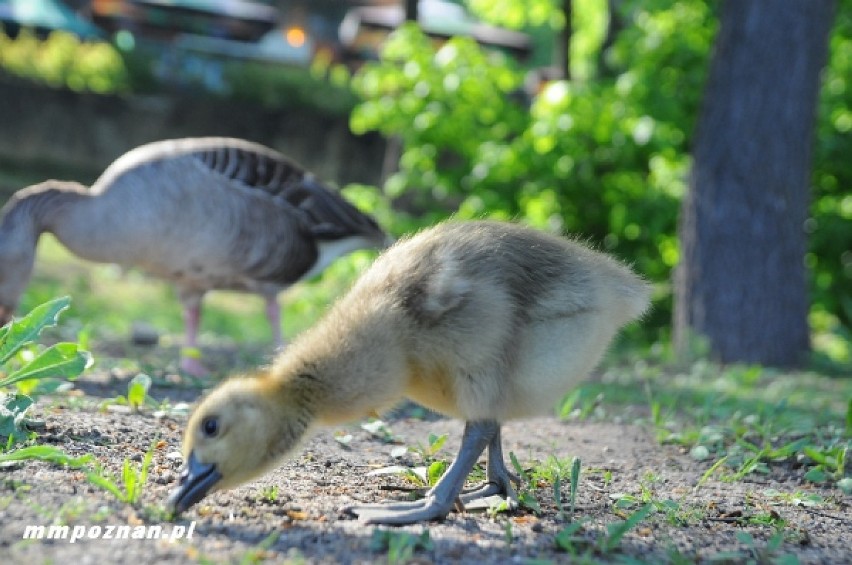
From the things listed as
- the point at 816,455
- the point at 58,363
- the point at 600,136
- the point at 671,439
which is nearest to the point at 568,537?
the point at 816,455

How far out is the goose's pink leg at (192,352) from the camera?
605 centimetres

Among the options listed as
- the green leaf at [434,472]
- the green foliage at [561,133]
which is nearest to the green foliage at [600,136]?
the green foliage at [561,133]

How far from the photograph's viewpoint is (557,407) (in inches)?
225

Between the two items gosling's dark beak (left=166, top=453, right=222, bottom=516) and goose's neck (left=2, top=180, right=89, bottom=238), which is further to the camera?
goose's neck (left=2, top=180, right=89, bottom=238)

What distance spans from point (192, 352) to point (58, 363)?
1.95 m

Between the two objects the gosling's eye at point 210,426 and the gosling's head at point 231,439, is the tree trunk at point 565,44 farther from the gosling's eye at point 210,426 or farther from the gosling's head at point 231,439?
the gosling's eye at point 210,426

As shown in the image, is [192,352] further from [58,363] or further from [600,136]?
[600,136]

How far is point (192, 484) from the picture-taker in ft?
10.2

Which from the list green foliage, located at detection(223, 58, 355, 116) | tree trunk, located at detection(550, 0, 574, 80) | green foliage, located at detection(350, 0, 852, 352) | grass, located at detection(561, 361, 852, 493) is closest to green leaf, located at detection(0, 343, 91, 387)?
grass, located at detection(561, 361, 852, 493)

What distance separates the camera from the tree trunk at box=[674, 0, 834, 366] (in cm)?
877

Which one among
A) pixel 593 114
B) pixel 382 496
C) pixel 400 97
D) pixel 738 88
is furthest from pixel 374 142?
pixel 382 496

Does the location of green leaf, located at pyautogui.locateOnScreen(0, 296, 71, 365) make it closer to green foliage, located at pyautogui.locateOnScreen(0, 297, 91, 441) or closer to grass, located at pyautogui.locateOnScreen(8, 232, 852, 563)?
green foliage, located at pyautogui.locateOnScreen(0, 297, 91, 441)

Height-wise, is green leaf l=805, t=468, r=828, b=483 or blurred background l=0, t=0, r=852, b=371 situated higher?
blurred background l=0, t=0, r=852, b=371

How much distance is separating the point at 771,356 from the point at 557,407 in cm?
396
